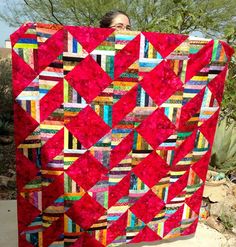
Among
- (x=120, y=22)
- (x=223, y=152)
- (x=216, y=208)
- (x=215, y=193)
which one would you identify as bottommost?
(x=216, y=208)

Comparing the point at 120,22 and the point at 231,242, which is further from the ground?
the point at 120,22

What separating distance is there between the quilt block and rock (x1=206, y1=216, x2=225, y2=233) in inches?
29.6

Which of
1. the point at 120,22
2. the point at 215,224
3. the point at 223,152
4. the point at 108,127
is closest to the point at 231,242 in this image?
the point at 215,224

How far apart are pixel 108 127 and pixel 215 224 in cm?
171

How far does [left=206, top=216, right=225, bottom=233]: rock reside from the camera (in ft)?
9.44

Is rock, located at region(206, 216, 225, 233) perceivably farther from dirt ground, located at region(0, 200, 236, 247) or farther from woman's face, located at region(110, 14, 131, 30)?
woman's face, located at region(110, 14, 131, 30)

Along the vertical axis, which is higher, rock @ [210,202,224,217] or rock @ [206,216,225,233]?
rock @ [210,202,224,217]

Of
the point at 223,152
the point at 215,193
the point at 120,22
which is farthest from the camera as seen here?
the point at 223,152

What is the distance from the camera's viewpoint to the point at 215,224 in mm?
2912

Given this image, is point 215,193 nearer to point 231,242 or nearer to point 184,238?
point 231,242

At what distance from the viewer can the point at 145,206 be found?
7.48 ft

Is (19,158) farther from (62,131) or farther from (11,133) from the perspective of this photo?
(11,133)

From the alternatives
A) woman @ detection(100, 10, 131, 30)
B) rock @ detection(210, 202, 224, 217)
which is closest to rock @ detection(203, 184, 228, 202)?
rock @ detection(210, 202, 224, 217)

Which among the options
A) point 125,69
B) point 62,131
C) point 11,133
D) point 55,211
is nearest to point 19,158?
point 62,131
